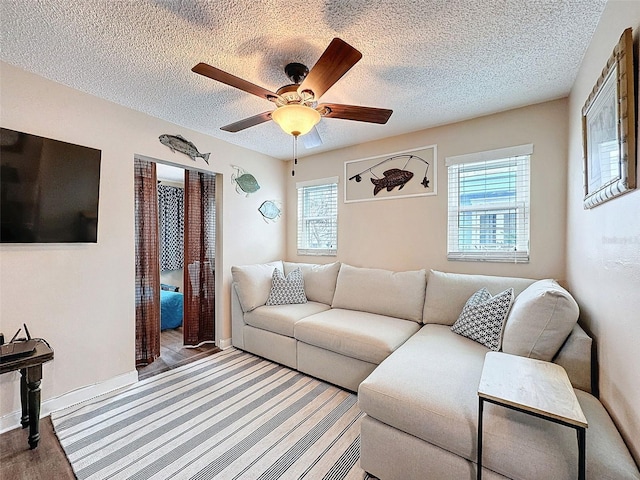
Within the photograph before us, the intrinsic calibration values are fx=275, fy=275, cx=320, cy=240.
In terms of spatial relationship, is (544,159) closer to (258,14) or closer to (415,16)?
(415,16)

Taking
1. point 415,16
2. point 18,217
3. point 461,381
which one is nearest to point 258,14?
point 415,16

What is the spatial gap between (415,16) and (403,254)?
2.22 m

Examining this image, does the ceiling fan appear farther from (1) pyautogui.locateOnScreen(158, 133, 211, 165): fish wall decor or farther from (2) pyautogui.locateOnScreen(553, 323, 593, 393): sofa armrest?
(2) pyautogui.locateOnScreen(553, 323, 593, 393): sofa armrest

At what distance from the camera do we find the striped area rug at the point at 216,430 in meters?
1.59

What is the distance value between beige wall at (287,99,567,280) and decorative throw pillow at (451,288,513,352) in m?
0.63

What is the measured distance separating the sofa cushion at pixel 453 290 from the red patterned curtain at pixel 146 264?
9.61ft

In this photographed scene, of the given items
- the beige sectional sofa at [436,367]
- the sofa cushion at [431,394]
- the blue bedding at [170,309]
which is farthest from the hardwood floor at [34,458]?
the blue bedding at [170,309]

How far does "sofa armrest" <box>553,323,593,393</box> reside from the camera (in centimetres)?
145

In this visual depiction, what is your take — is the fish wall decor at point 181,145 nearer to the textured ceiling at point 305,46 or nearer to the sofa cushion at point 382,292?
the textured ceiling at point 305,46

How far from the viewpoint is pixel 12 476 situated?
151cm

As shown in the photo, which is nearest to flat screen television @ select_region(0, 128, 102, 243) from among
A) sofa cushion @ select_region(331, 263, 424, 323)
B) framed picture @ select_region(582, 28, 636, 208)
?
sofa cushion @ select_region(331, 263, 424, 323)

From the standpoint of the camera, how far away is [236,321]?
11.0 ft

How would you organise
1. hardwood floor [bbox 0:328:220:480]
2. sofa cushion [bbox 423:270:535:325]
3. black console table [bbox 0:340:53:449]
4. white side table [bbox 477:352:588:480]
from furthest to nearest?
sofa cushion [bbox 423:270:535:325], black console table [bbox 0:340:53:449], hardwood floor [bbox 0:328:220:480], white side table [bbox 477:352:588:480]

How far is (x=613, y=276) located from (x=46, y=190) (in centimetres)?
349
